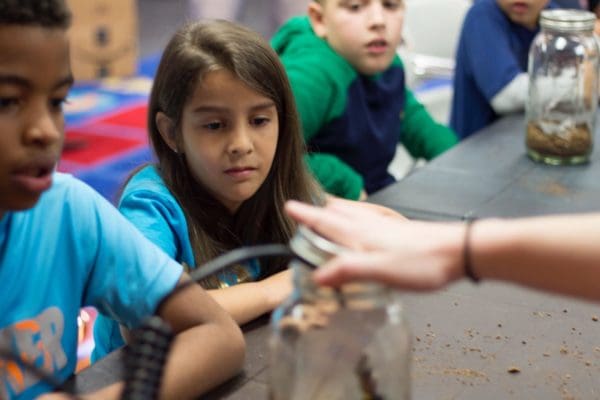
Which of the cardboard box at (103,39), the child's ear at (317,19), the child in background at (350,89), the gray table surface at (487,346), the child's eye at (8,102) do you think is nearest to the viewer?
the child's eye at (8,102)

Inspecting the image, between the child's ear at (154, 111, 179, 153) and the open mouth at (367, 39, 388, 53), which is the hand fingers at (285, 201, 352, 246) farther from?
the open mouth at (367, 39, 388, 53)

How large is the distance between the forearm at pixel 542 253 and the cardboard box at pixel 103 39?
4079 mm

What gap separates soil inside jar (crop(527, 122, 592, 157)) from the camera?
1.81 meters

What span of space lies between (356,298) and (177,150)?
0.75m

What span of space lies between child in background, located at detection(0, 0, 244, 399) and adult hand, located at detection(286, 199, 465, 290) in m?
0.32

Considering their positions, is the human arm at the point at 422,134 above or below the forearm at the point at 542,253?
below

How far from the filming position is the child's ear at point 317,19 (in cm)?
213

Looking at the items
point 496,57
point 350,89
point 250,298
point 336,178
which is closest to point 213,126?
point 250,298

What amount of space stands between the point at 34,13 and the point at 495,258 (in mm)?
479

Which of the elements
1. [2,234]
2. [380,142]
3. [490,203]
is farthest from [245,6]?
[2,234]

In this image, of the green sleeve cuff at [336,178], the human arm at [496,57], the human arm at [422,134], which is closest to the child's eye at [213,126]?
the green sleeve cuff at [336,178]

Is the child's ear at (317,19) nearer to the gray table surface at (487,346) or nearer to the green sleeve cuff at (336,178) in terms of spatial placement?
the green sleeve cuff at (336,178)

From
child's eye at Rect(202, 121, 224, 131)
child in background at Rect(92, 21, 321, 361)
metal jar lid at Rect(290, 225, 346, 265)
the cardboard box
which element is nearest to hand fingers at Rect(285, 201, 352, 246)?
metal jar lid at Rect(290, 225, 346, 265)

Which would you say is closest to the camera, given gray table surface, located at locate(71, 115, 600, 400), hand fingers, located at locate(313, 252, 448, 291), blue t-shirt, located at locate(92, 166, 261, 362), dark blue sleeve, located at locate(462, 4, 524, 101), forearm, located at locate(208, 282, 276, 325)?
hand fingers, located at locate(313, 252, 448, 291)
